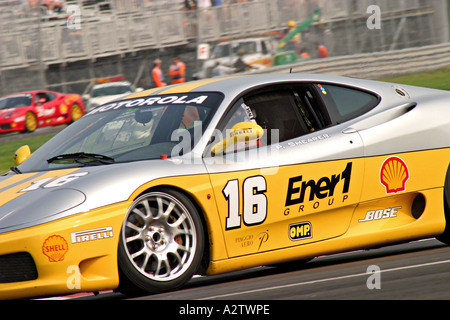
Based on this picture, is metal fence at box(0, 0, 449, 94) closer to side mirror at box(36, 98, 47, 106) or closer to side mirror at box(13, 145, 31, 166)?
side mirror at box(36, 98, 47, 106)

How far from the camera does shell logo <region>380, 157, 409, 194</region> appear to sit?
18.3ft

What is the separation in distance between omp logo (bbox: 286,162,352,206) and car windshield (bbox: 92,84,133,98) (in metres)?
14.3

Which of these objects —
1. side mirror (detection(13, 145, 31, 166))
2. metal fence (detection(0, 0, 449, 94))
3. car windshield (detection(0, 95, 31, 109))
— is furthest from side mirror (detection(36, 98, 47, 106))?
side mirror (detection(13, 145, 31, 166))

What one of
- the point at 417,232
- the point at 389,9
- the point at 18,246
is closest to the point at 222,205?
the point at 18,246

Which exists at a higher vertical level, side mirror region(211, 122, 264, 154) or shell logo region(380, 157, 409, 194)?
side mirror region(211, 122, 264, 154)

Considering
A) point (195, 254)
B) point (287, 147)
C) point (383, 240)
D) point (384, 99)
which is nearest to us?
point (195, 254)

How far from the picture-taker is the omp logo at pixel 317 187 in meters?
5.15

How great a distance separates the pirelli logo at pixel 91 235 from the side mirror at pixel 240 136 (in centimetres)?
97

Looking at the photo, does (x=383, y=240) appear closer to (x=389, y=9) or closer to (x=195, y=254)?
(x=195, y=254)

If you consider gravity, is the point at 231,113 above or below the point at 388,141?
above

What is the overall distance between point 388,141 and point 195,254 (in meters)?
1.76

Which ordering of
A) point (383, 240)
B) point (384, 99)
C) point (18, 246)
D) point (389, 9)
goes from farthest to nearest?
point (389, 9) < point (384, 99) < point (383, 240) < point (18, 246)
